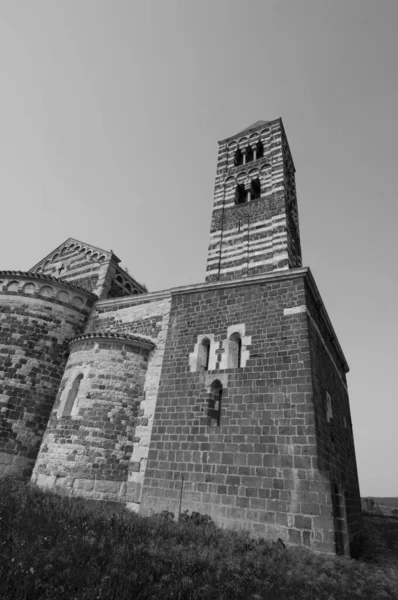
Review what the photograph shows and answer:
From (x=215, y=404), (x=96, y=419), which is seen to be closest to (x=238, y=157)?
(x=215, y=404)

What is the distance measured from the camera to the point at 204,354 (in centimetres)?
1214

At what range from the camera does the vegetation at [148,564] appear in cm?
437

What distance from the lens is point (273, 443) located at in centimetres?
939

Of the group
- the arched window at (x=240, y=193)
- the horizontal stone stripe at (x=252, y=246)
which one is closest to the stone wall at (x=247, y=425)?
the horizontal stone stripe at (x=252, y=246)

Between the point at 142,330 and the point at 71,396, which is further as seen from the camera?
the point at 142,330

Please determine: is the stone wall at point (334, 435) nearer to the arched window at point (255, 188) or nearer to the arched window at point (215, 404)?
the arched window at point (215, 404)

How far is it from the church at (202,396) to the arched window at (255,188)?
5.19 ft

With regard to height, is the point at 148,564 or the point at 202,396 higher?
the point at 202,396

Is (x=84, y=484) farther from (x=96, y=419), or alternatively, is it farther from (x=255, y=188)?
(x=255, y=188)

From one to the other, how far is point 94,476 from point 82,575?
6472mm

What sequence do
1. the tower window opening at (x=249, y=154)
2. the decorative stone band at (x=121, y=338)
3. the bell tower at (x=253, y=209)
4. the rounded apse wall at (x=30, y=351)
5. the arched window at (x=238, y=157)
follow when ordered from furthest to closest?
the arched window at (x=238, y=157) → the tower window opening at (x=249, y=154) → the bell tower at (x=253, y=209) → the decorative stone band at (x=121, y=338) → the rounded apse wall at (x=30, y=351)

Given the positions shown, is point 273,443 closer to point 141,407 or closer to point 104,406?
point 141,407

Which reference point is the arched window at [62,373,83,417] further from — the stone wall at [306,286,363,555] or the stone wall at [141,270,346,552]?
the stone wall at [306,286,363,555]

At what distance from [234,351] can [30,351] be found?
8.64m
